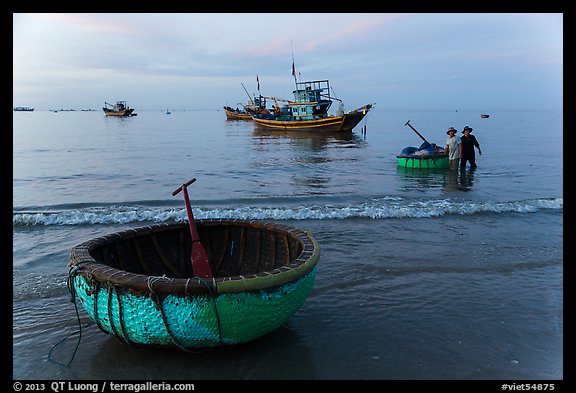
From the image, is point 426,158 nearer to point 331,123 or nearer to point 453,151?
point 453,151

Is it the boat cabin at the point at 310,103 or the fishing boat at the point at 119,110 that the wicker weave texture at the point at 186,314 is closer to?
the boat cabin at the point at 310,103

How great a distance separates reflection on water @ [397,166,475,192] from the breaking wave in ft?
8.29

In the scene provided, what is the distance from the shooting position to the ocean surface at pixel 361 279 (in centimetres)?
379

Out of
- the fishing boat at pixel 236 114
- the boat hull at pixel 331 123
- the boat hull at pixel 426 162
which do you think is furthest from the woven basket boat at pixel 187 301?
the fishing boat at pixel 236 114

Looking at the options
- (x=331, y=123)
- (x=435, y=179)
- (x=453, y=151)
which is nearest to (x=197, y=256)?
(x=435, y=179)

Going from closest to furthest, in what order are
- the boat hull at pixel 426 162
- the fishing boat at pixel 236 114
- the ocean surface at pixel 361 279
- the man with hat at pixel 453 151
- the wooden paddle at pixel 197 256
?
the ocean surface at pixel 361 279
the wooden paddle at pixel 197 256
the man with hat at pixel 453 151
the boat hull at pixel 426 162
the fishing boat at pixel 236 114

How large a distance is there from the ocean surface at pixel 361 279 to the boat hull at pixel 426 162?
0.99 metres

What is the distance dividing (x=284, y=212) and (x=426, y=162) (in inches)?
355

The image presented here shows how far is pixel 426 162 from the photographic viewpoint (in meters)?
17.2

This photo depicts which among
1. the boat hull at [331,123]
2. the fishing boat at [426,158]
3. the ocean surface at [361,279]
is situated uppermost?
the boat hull at [331,123]

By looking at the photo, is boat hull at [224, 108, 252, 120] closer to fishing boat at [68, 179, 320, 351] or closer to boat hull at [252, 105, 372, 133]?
boat hull at [252, 105, 372, 133]

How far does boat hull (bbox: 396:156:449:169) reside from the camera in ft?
55.8

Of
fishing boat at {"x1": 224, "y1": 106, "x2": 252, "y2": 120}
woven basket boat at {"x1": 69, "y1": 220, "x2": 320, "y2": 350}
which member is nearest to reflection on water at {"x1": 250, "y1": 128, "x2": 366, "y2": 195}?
woven basket boat at {"x1": 69, "y1": 220, "x2": 320, "y2": 350}
